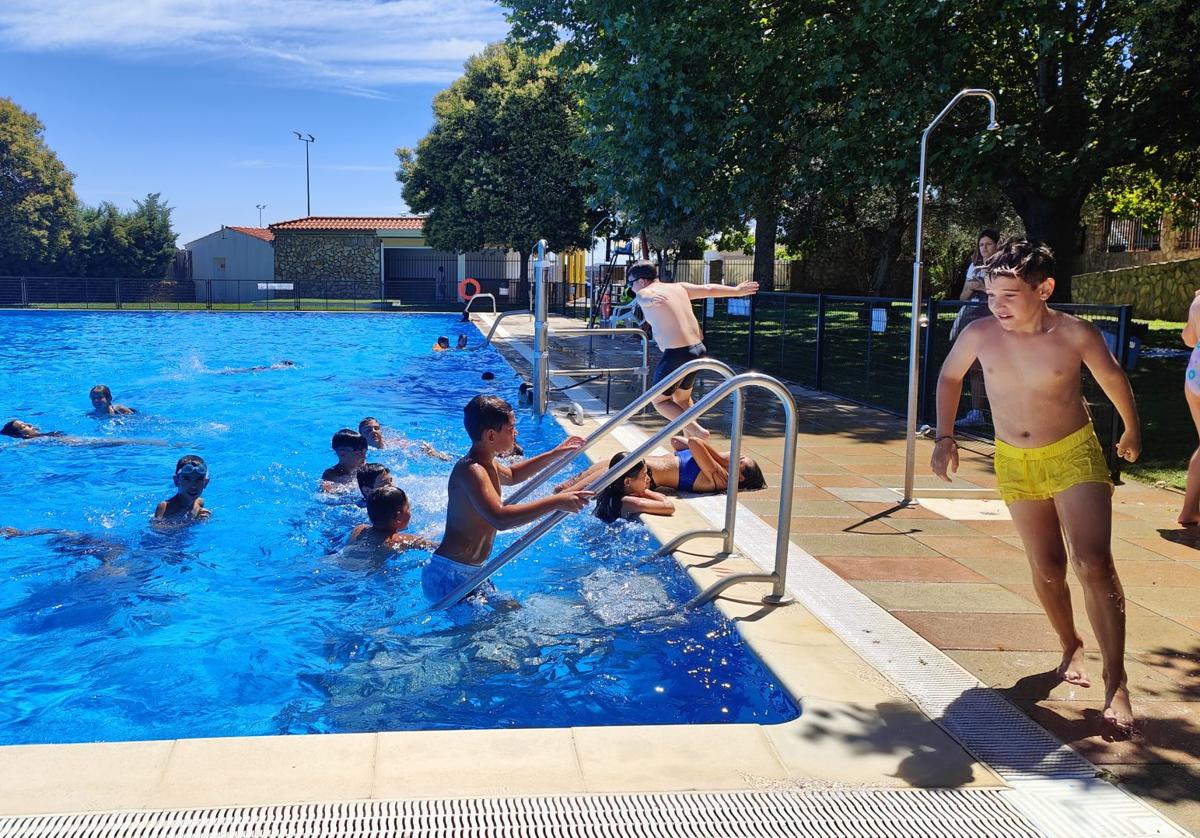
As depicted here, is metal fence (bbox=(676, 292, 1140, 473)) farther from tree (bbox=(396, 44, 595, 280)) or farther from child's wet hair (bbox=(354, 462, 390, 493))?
tree (bbox=(396, 44, 595, 280))

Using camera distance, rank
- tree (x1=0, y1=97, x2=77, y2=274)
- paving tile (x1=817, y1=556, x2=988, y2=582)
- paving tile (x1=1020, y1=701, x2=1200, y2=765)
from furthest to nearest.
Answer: tree (x1=0, y1=97, x2=77, y2=274) < paving tile (x1=817, y1=556, x2=988, y2=582) < paving tile (x1=1020, y1=701, x2=1200, y2=765)

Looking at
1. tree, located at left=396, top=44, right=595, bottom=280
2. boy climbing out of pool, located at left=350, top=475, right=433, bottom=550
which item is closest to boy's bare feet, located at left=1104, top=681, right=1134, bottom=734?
boy climbing out of pool, located at left=350, top=475, right=433, bottom=550

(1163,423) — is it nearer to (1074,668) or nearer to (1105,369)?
(1074,668)

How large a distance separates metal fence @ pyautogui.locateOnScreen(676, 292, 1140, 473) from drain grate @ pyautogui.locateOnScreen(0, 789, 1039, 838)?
19.9 feet

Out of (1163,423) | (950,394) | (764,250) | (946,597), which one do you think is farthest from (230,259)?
(950,394)

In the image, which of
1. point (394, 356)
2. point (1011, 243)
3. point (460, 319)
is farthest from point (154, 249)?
point (1011, 243)

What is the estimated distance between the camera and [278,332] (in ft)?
95.0

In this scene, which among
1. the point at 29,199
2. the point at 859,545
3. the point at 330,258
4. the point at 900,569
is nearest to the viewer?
the point at 900,569

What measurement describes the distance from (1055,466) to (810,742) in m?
1.41

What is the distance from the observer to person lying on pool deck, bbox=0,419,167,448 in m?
10.5

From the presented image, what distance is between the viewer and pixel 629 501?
21.9ft

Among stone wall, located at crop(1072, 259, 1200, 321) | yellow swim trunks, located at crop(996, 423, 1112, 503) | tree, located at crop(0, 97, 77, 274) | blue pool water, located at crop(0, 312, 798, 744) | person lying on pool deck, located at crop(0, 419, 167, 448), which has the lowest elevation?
blue pool water, located at crop(0, 312, 798, 744)

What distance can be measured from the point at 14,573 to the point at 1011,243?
659 cm

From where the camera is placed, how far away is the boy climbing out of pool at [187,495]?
23.1 feet
